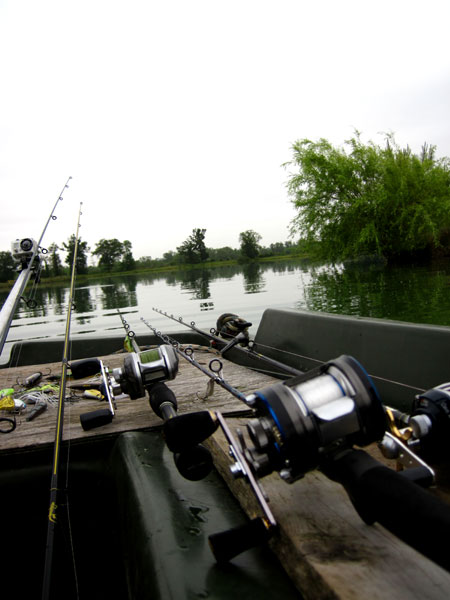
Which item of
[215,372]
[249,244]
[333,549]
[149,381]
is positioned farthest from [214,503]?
[249,244]

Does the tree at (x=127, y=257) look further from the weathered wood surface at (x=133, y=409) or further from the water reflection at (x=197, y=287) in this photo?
the weathered wood surface at (x=133, y=409)

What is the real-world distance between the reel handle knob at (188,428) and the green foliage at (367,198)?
22499 millimetres

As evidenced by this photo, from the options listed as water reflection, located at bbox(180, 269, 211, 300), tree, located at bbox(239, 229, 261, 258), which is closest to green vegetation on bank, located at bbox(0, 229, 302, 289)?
tree, located at bbox(239, 229, 261, 258)

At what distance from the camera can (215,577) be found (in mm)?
1390

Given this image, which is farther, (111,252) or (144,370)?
(111,252)

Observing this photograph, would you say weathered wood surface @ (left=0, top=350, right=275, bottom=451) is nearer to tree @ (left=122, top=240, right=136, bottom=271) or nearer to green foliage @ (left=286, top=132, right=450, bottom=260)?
green foliage @ (left=286, top=132, right=450, bottom=260)

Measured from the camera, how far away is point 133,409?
123 inches

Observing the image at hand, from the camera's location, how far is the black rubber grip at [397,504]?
0.90m

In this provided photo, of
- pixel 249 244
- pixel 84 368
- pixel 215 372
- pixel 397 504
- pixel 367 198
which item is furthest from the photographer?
pixel 249 244

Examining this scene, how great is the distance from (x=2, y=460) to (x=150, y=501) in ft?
4.11

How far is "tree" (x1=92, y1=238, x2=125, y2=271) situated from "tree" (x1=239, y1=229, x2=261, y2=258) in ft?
103

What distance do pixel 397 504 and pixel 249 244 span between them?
320 ft

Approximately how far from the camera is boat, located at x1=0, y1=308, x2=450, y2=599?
124 cm

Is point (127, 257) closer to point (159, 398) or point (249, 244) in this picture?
point (249, 244)
